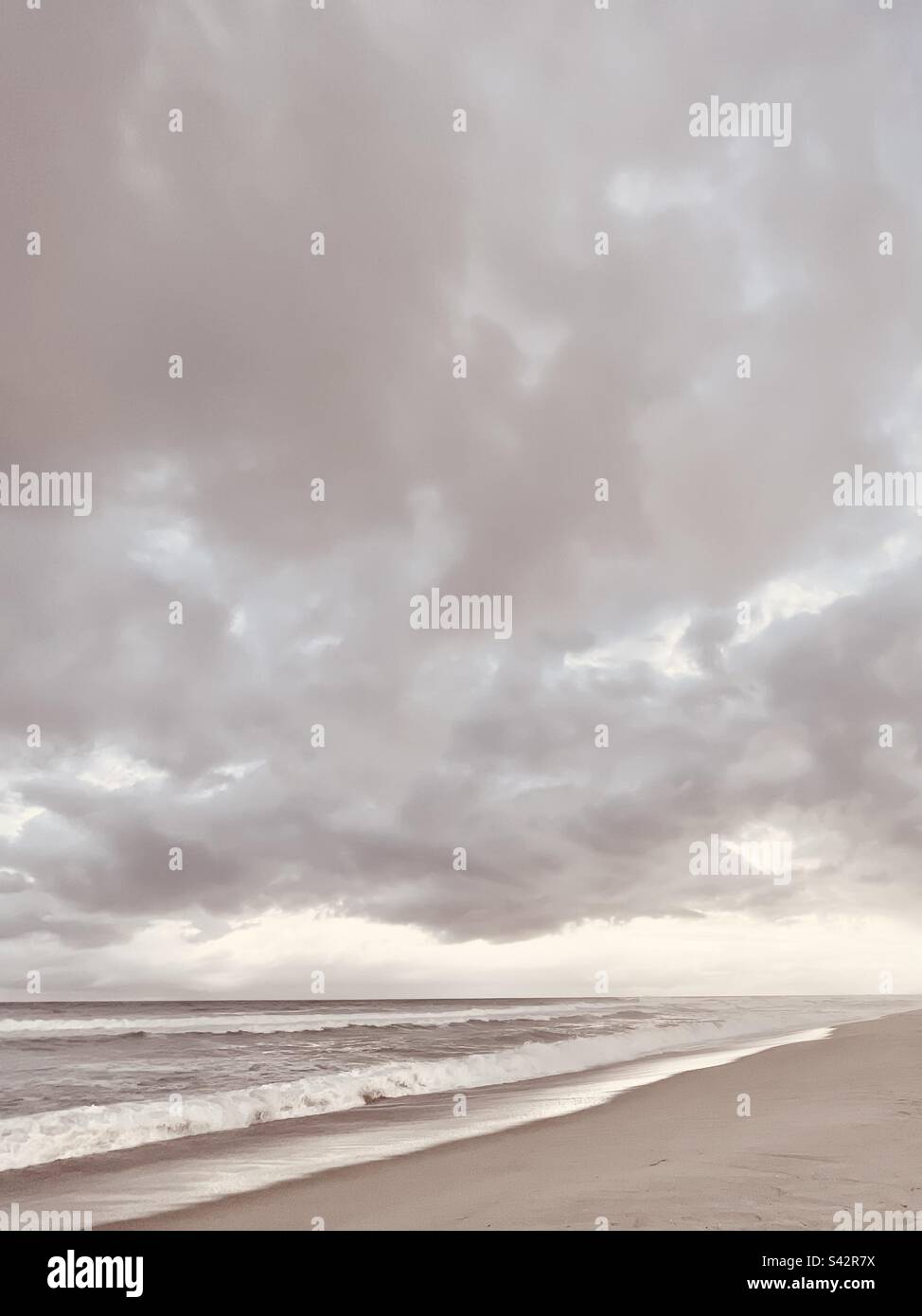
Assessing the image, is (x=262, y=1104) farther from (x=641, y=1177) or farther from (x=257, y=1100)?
(x=641, y=1177)

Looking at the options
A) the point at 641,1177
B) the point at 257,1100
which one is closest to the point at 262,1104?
the point at 257,1100

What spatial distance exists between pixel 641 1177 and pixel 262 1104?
10.3 m

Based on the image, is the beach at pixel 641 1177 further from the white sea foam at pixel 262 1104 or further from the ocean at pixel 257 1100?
the white sea foam at pixel 262 1104

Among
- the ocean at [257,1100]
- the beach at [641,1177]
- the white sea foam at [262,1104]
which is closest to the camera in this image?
the beach at [641,1177]

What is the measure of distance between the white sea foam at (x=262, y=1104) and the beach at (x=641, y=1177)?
513 cm

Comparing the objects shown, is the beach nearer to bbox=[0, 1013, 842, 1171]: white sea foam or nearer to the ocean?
the ocean

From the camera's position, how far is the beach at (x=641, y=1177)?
7.70m

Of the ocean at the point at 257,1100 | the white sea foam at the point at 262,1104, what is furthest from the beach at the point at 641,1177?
the white sea foam at the point at 262,1104

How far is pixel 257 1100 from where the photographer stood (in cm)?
1692

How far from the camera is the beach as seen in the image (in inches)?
303
